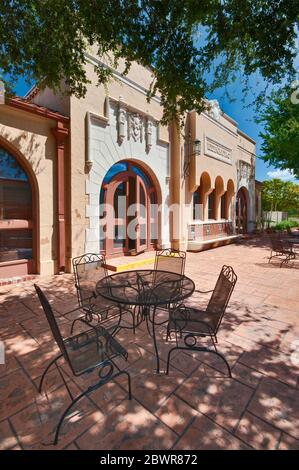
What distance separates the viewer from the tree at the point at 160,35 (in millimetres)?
3443

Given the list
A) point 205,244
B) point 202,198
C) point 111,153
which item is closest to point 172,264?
point 111,153

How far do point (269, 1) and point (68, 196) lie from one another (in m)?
5.73

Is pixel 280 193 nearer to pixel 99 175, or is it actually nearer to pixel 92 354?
pixel 99 175

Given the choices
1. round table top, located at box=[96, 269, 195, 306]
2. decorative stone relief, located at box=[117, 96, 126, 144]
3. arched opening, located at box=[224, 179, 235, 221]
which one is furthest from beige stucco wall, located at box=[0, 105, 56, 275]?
arched opening, located at box=[224, 179, 235, 221]

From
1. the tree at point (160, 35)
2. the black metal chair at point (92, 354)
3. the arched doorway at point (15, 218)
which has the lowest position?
the black metal chair at point (92, 354)

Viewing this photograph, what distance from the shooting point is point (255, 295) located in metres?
5.05

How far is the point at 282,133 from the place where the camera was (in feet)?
40.7

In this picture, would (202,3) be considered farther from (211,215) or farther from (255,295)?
(211,215)

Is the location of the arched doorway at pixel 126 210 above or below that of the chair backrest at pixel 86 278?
above

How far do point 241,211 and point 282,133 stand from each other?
5.96 m

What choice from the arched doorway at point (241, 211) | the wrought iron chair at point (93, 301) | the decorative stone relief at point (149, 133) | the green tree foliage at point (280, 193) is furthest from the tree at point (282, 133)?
the wrought iron chair at point (93, 301)

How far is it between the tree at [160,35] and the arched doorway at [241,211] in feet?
42.0

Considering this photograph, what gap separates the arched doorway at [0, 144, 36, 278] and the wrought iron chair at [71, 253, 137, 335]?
9.51ft

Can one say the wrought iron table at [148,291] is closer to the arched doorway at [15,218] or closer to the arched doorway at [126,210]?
the arched doorway at [15,218]
